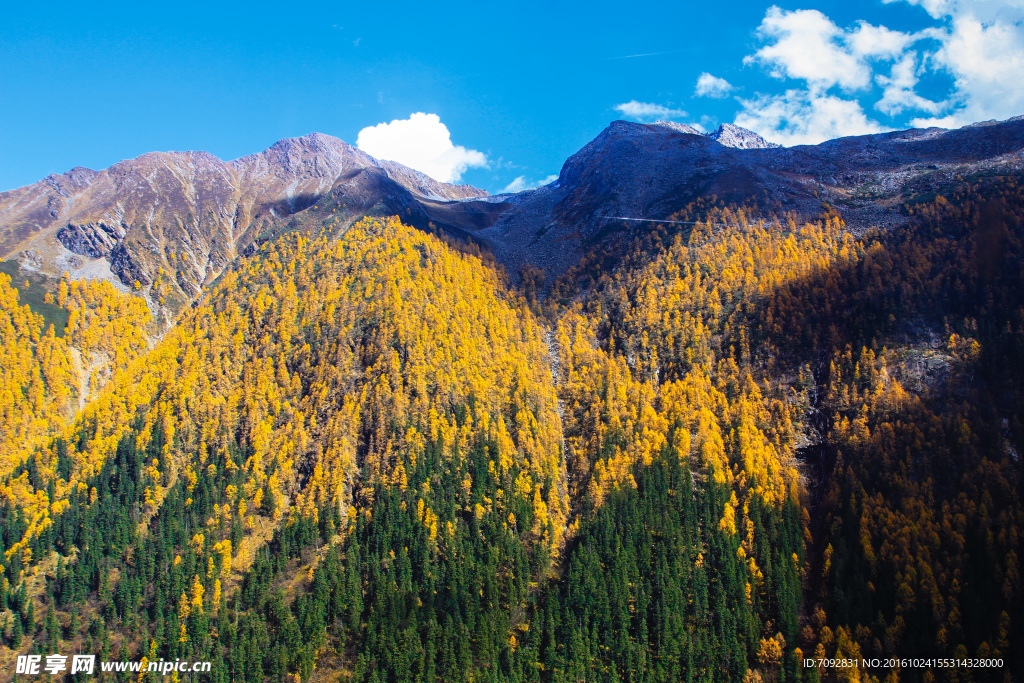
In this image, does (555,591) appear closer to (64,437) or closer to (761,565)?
(761,565)

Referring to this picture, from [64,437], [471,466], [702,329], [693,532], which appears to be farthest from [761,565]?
[64,437]

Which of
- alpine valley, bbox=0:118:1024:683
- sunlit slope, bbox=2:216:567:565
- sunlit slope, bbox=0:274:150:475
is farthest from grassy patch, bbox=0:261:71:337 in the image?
sunlit slope, bbox=2:216:567:565

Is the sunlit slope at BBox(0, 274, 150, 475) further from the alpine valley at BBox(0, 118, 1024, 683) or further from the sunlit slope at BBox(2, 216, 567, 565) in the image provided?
the sunlit slope at BBox(2, 216, 567, 565)

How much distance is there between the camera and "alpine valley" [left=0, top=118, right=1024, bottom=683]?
10481 centimetres

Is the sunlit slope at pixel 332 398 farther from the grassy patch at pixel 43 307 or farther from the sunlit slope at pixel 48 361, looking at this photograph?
the grassy patch at pixel 43 307

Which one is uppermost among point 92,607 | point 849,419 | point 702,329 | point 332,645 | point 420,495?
point 702,329

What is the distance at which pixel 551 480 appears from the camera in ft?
459

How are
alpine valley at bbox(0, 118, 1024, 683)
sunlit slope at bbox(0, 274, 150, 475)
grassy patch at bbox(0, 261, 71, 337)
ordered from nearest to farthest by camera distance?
alpine valley at bbox(0, 118, 1024, 683) < sunlit slope at bbox(0, 274, 150, 475) < grassy patch at bbox(0, 261, 71, 337)

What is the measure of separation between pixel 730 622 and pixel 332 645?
76.3 m

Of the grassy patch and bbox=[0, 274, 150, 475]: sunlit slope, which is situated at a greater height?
the grassy patch

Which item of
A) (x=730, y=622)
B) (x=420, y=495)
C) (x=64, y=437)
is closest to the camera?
(x=730, y=622)

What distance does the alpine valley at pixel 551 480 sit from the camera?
105 m

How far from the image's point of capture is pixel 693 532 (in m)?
122

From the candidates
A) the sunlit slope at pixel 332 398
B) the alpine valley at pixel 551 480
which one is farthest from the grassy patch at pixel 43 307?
the sunlit slope at pixel 332 398
